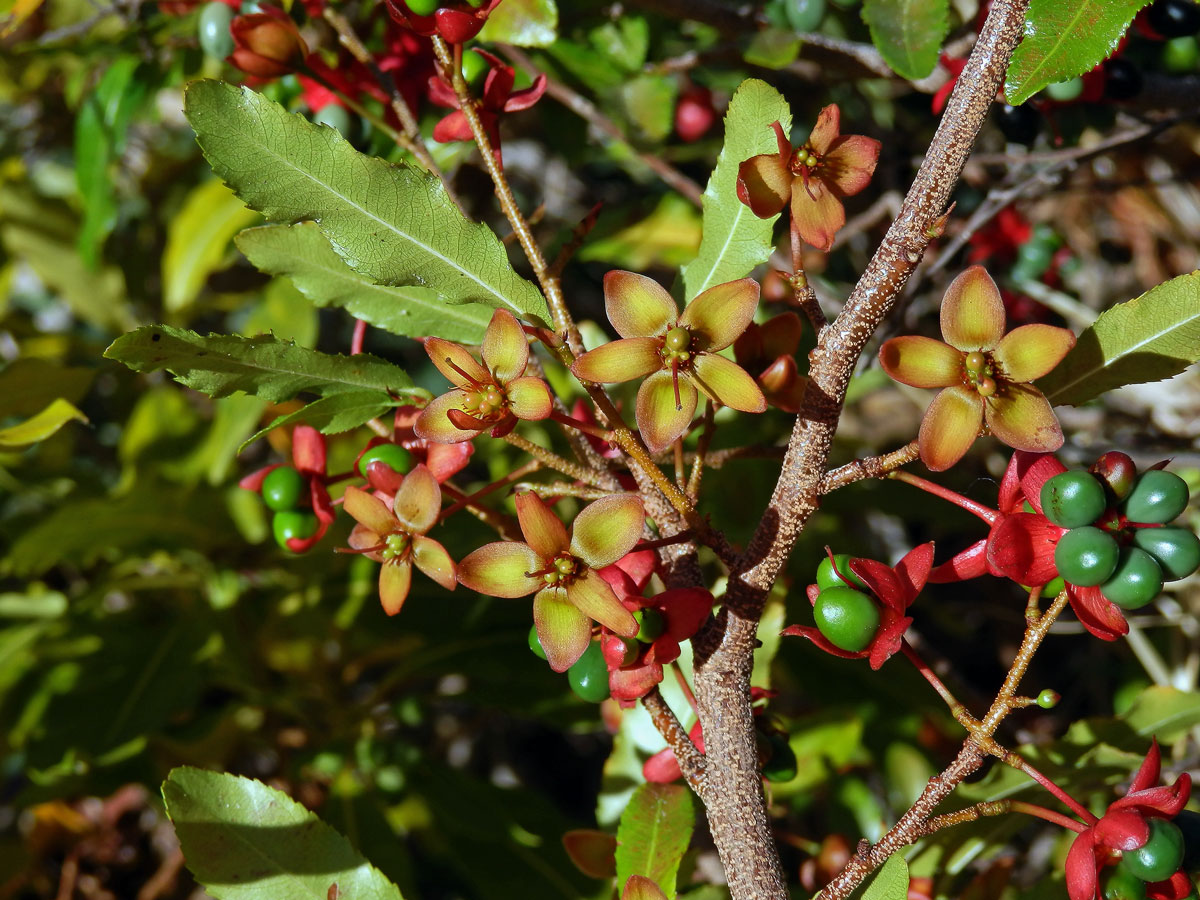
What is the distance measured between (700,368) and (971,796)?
637mm

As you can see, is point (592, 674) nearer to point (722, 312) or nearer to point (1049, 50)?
point (722, 312)

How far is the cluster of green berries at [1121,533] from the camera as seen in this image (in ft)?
2.15

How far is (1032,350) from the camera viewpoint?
698 mm

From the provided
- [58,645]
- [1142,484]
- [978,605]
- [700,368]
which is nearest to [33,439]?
[58,645]

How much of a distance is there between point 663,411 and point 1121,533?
33cm

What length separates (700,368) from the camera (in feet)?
2.43

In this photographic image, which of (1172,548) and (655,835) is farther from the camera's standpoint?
(655,835)

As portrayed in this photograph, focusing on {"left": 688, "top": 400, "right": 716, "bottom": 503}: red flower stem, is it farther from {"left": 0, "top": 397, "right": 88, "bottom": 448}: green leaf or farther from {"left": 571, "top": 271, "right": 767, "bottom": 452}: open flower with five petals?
{"left": 0, "top": 397, "right": 88, "bottom": 448}: green leaf

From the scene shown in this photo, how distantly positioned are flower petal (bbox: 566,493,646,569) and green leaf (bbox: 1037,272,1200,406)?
0.35 meters

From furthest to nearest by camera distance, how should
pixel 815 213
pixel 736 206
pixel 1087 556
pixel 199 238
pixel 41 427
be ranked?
1. pixel 199 238
2. pixel 41 427
3. pixel 736 206
4. pixel 815 213
5. pixel 1087 556

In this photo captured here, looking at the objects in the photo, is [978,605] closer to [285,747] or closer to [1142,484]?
[1142,484]

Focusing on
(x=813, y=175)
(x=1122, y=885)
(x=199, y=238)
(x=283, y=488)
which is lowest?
(x=199, y=238)

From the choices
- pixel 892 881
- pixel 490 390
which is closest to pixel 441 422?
pixel 490 390

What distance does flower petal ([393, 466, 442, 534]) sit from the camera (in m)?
0.77
